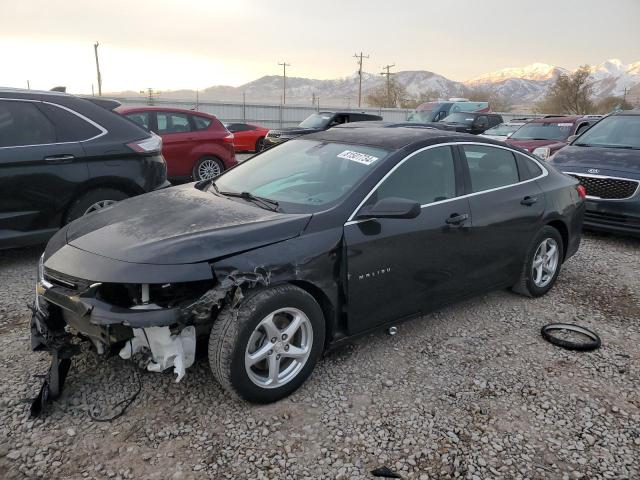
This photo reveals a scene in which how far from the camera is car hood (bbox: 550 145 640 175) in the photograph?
21.2 ft

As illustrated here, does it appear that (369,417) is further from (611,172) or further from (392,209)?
(611,172)

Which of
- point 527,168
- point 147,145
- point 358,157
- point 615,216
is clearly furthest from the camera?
point 615,216

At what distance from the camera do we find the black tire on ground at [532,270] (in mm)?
4426

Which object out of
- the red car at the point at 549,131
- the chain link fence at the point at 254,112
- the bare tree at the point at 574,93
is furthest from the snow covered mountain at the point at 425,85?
the red car at the point at 549,131

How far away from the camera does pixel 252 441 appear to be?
8.58 ft

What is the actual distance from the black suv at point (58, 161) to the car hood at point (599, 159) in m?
5.53

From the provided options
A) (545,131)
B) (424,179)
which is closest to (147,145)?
(424,179)

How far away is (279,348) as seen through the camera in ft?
9.48

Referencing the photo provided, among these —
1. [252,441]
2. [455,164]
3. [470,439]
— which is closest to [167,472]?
[252,441]

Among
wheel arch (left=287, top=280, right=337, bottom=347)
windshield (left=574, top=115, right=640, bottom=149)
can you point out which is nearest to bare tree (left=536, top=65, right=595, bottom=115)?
windshield (left=574, top=115, right=640, bottom=149)

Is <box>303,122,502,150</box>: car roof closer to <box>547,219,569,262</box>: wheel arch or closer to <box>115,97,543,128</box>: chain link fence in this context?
<box>547,219,569,262</box>: wheel arch

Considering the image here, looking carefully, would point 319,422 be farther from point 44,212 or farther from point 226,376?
point 44,212

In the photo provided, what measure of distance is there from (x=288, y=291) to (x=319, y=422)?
73 cm

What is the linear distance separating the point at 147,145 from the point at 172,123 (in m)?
4.33
